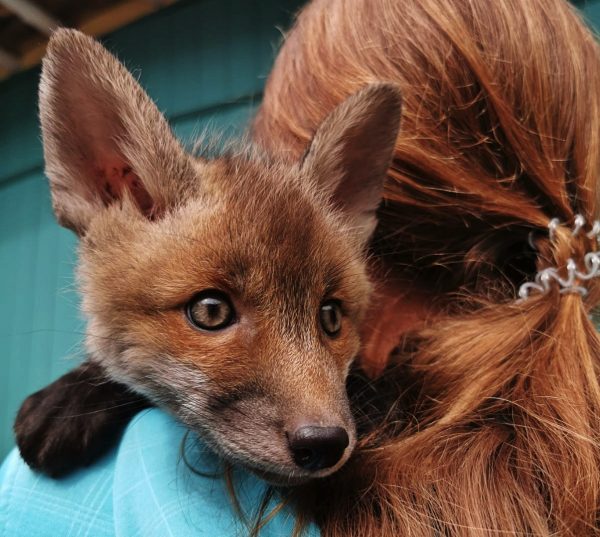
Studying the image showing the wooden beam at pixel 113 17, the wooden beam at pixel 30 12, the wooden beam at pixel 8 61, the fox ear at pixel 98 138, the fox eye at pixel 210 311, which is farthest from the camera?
the wooden beam at pixel 8 61

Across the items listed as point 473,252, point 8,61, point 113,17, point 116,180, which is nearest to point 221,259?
point 116,180

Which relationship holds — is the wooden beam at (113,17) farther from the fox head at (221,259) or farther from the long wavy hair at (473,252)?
the fox head at (221,259)

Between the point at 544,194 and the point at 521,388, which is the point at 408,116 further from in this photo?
the point at 521,388

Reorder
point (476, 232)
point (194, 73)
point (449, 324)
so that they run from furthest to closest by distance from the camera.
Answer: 1. point (194, 73)
2. point (476, 232)
3. point (449, 324)

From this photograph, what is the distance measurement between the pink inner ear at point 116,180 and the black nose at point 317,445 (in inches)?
22.6

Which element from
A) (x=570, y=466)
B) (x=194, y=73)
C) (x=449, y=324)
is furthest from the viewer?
(x=194, y=73)

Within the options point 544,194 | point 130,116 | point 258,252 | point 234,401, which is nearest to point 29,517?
point 234,401

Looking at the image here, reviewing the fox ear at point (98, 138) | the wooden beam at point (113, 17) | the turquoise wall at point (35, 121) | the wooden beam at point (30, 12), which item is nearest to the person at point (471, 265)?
the fox ear at point (98, 138)

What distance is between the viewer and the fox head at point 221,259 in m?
0.91

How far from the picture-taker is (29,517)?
42.9 inches

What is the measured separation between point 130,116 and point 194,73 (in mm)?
3285

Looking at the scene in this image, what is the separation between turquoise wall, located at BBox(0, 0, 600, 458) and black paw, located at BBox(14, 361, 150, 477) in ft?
8.02

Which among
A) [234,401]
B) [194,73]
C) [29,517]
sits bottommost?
[194,73]

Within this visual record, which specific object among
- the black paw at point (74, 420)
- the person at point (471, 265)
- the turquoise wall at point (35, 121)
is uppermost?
the person at point (471, 265)
